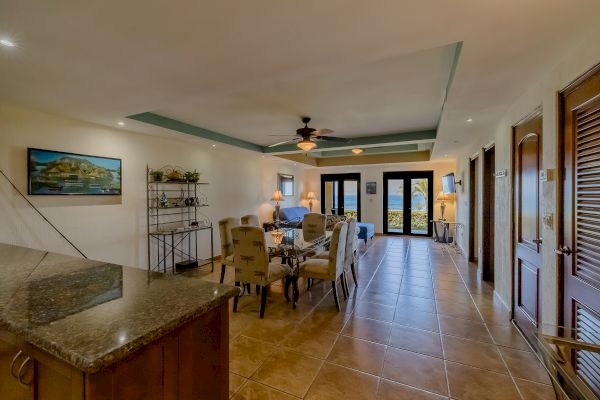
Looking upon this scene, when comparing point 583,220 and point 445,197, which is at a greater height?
point 445,197

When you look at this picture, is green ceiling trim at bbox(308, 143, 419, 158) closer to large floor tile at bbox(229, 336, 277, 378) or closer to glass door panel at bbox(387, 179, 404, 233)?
glass door panel at bbox(387, 179, 404, 233)

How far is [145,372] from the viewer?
0.90m

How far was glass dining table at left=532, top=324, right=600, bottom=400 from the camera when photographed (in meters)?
1.05

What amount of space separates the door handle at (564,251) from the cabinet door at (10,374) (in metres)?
2.78

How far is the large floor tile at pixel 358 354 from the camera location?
215 cm

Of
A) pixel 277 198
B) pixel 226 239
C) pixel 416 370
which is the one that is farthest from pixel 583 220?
pixel 277 198

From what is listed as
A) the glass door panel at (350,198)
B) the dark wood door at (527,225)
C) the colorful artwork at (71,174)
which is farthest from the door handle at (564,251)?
the glass door panel at (350,198)

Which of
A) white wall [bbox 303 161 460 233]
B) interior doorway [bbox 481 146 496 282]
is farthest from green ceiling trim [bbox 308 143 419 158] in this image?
interior doorway [bbox 481 146 496 282]

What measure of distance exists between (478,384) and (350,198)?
25.0ft

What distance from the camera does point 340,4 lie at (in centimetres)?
138

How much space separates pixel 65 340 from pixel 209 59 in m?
1.82

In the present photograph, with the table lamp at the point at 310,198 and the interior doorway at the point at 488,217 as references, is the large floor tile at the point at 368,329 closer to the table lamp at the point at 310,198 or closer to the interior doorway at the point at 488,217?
the interior doorway at the point at 488,217

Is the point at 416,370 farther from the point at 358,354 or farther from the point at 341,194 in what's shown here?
the point at 341,194

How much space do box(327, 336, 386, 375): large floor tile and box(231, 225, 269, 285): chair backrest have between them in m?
1.05
